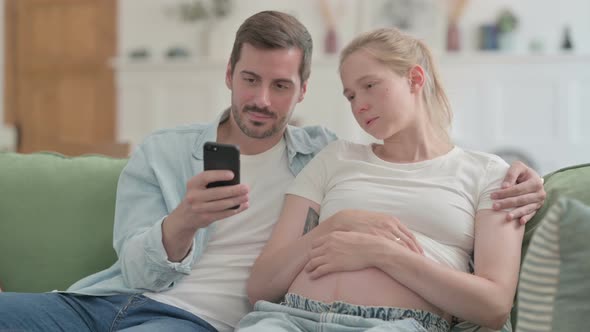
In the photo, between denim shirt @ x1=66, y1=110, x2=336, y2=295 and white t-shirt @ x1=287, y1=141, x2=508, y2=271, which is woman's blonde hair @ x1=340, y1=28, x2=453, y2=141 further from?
denim shirt @ x1=66, y1=110, x2=336, y2=295

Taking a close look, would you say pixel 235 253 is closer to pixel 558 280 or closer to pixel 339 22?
pixel 558 280

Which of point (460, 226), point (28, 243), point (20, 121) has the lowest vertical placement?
point (20, 121)

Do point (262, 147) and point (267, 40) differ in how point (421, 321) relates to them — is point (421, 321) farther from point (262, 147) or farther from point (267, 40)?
point (267, 40)

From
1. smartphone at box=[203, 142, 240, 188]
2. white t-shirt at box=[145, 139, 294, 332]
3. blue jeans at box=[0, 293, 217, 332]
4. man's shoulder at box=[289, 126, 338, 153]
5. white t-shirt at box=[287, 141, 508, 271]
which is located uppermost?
smartphone at box=[203, 142, 240, 188]

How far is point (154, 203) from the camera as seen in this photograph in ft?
5.50

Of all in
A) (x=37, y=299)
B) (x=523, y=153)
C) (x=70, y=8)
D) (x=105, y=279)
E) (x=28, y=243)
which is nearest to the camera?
(x=37, y=299)

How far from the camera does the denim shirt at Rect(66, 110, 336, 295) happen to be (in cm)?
155

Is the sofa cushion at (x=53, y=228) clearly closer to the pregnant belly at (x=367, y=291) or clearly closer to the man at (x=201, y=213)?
the man at (x=201, y=213)

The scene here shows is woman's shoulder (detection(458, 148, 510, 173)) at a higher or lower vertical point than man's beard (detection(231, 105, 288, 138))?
lower

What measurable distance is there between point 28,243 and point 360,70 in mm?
971

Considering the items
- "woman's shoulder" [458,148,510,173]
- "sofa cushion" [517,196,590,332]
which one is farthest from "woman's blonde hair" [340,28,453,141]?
"sofa cushion" [517,196,590,332]

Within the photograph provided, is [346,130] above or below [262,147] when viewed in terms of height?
below

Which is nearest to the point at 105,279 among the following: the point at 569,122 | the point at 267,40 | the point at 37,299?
the point at 37,299

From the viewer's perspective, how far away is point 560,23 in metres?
6.01
